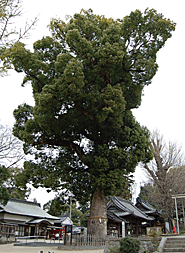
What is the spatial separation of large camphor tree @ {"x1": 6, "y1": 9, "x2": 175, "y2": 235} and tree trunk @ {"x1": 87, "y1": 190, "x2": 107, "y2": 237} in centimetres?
5

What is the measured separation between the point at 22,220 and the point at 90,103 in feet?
69.6

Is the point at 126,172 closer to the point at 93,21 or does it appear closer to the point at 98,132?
the point at 98,132

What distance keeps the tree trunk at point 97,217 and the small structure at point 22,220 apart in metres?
14.1

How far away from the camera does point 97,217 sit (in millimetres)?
13898

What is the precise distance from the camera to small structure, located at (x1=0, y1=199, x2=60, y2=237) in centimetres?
2622

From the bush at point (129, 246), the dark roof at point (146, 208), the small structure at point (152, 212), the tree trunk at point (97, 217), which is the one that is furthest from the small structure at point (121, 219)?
the bush at point (129, 246)

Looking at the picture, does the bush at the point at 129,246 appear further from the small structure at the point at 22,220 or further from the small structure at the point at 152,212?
the small structure at the point at 152,212

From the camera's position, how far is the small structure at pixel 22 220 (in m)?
26.2

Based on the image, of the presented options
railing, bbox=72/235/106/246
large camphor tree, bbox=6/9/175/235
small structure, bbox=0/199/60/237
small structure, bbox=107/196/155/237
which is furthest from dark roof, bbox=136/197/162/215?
railing, bbox=72/235/106/246

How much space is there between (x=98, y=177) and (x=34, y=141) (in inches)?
195

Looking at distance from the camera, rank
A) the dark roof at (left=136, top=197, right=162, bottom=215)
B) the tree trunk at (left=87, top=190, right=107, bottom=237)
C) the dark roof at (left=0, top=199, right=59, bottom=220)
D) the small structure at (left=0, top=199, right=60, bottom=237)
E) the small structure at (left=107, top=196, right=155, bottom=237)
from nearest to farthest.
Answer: the tree trunk at (left=87, top=190, right=107, bottom=237)
the small structure at (left=107, top=196, right=155, bottom=237)
the small structure at (left=0, top=199, right=60, bottom=237)
the dark roof at (left=136, top=197, right=162, bottom=215)
the dark roof at (left=0, top=199, right=59, bottom=220)

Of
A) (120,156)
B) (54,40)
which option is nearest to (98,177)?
(120,156)

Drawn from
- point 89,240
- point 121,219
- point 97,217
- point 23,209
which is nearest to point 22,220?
point 23,209

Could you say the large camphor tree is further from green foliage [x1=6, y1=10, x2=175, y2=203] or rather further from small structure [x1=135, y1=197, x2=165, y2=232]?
small structure [x1=135, y1=197, x2=165, y2=232]
